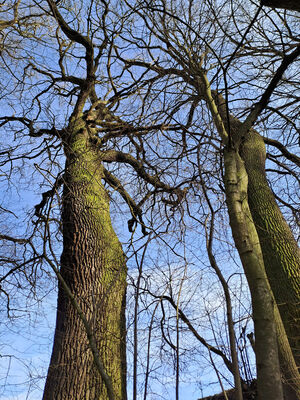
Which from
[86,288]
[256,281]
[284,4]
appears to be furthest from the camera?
[86,288]

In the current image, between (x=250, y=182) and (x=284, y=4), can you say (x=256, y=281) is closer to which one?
(x=284, y=4)

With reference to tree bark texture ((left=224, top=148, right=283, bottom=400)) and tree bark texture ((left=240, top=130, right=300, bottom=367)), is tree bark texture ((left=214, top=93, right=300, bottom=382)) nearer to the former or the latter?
tree bark texture ((left=240, top=130, right=300, bottom=367))

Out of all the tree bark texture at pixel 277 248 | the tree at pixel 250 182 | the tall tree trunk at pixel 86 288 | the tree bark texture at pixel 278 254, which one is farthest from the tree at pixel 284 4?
the tall tree trunk at pixel 86 288

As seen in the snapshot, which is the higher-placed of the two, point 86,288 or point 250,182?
point 250,182

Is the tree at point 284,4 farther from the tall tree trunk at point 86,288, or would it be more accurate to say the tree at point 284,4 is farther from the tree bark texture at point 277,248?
the tall tree trunk at point 86,288

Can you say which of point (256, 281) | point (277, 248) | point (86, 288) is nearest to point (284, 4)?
point (256, 281)

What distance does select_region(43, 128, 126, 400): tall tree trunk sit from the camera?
11.4 ft

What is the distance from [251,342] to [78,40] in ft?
16.9

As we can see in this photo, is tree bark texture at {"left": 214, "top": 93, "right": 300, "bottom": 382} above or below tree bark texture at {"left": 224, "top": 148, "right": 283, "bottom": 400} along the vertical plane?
above

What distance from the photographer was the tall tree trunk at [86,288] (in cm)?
348

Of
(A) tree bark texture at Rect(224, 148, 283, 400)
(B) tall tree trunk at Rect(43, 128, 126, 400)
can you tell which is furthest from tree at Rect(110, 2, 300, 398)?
(B) tall tree trunk at Rect(43, 128, 126, 400)

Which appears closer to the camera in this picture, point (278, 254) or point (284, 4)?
point (284, 4)

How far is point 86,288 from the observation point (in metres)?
4.05

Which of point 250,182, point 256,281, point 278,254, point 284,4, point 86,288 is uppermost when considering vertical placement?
point 250,182
